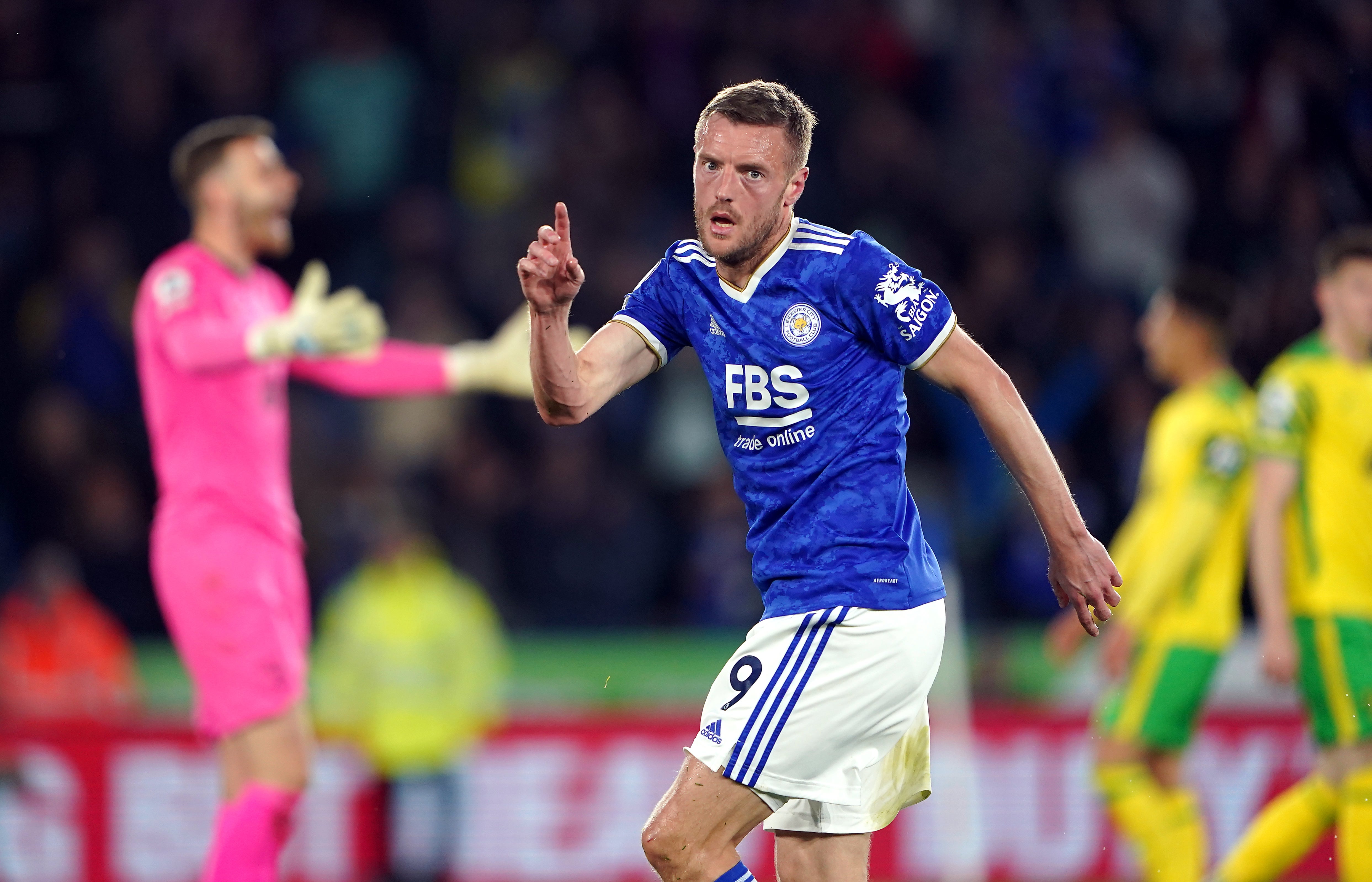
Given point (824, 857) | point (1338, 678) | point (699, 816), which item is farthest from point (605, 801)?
point (699, 816)

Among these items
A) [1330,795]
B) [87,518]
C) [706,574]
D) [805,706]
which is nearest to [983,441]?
[706,574]

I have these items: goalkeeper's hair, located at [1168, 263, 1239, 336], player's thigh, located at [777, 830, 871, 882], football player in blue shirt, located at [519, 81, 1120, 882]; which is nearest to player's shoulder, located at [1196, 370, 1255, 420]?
goalkeeper's hair, located at [1168, 263, 1239, 336]

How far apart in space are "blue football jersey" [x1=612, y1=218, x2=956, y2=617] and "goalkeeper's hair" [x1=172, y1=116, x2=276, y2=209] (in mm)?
2710

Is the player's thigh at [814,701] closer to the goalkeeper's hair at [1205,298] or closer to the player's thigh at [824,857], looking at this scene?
the player's thigh at [824,857]

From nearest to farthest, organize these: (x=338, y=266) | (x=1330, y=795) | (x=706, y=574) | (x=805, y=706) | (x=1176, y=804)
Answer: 1. (x=805, y=706)
2. (x=1330, y=795)
3. (x=1176, y=804)
4. (x=706, y=574)
5. (x=338, y=266)

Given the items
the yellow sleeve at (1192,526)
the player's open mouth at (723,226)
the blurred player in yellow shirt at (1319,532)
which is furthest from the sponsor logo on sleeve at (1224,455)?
the player's open mouth at (723,226)

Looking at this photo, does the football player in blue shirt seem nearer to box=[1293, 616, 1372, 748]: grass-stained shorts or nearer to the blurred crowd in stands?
box=[1293, 616, 1372, 748]: grass-stained shorts

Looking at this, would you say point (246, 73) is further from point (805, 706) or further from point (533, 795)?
point (805, 706)

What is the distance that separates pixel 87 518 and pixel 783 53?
562 cm

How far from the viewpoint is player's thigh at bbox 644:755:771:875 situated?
3857 mm

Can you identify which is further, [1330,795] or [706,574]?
[706,574]

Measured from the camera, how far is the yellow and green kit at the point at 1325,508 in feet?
20.8

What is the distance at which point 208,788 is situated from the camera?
862cm

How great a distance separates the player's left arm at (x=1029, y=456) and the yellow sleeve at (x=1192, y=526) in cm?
317
